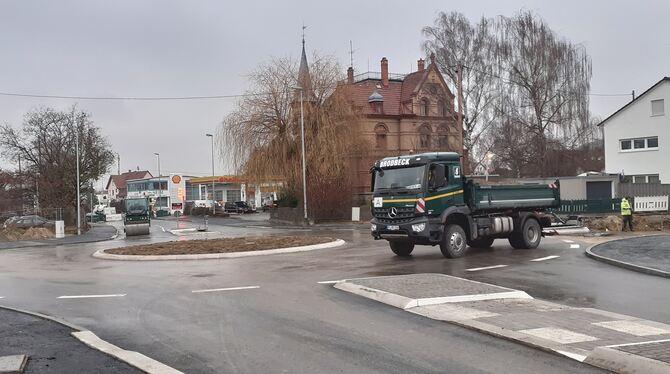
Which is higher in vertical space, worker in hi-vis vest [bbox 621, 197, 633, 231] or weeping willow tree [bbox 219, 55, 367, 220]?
weeping willow tree [bbox 219, 55, 367, 220]

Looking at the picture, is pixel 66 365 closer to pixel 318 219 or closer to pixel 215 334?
pixel 215 334

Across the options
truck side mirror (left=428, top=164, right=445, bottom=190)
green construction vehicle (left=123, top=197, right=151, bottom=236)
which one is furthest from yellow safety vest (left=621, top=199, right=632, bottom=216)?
green construction vehicle (left=123, top=197, right=151, bottom=236)

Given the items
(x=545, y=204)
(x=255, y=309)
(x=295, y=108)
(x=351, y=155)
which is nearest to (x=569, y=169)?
(x=351, y=155)

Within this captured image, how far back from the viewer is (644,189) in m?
39.6

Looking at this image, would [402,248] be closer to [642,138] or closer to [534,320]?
[534,320]

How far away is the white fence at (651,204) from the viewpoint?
33219 mm

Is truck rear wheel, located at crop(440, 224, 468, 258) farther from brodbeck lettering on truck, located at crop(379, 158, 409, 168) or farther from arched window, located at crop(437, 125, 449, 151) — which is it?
arched window, located at crop(437, 125, 449, 151)

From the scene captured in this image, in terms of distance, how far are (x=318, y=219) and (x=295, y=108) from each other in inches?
337

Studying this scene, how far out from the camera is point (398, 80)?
220 feet

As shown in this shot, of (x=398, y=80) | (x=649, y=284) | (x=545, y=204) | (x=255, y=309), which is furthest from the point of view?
(x=398, y=80)

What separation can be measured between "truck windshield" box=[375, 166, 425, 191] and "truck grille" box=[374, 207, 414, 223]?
23.6 inches

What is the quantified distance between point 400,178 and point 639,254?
6.80m

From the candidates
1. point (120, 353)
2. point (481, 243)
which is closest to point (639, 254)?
point (481, 243)

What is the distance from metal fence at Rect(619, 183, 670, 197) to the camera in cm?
3903
